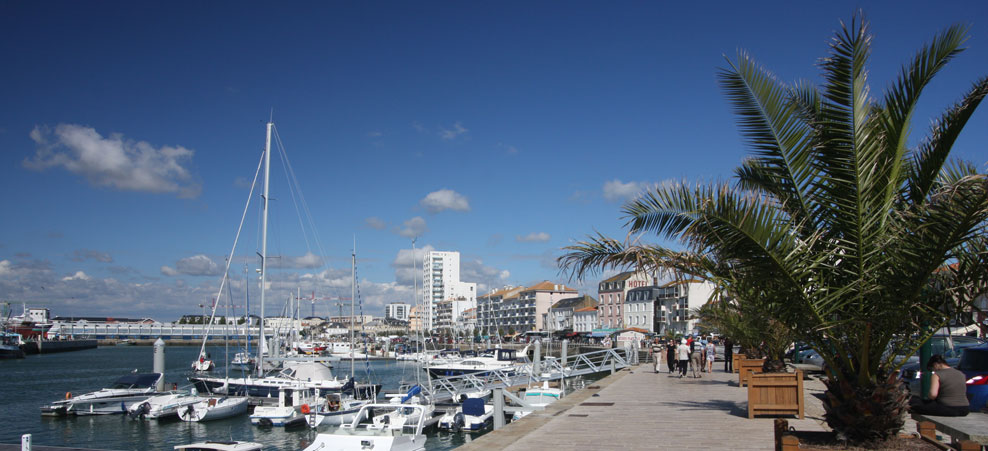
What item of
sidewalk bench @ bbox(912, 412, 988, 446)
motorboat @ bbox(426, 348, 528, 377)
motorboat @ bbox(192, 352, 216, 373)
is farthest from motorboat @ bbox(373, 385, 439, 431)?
motorboat @ bbox(192, 352, 216, 373)

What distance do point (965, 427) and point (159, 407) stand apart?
38.0 metres

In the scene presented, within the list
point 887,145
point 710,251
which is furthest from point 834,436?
point 887,145

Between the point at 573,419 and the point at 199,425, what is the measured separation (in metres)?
28.7

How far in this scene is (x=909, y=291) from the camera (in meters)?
7.44

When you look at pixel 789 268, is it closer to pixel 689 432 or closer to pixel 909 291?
pixel 909 291

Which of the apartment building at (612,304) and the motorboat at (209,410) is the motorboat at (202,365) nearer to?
the motorboat at (209,410)

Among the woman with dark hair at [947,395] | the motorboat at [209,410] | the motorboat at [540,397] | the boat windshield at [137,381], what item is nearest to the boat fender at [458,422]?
the motorboat at [540,397]

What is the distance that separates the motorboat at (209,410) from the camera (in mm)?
35219

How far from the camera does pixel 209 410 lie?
35344 millimetres

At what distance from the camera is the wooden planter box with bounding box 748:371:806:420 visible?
11852 mm

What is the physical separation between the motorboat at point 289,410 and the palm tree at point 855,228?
30437mm

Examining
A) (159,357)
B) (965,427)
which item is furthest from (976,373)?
(159,357)

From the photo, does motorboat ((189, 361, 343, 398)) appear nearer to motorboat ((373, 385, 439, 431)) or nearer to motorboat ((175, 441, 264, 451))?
motorboat ((373, 385, 439, 431))

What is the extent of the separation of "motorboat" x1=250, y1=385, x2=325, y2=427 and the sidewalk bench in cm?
3172
